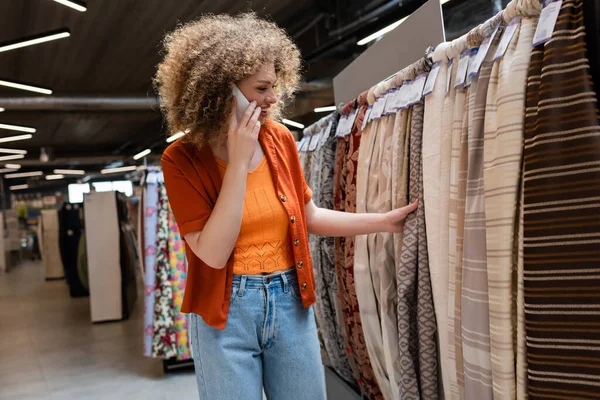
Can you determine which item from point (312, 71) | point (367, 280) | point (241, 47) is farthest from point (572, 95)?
point (312, 71)

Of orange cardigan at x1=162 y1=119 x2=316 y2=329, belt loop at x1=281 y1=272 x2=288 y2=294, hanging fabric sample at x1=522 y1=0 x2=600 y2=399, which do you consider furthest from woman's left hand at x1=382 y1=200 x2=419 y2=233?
hanging fabric sample at x1=522 y1=0 x2=600 y2=399

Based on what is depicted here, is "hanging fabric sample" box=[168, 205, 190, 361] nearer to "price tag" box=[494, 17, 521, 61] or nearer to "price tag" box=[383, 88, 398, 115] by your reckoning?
"price tag" box=[383, 88, 398, 115]

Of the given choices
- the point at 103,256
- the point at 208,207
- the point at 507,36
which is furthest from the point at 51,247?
the point at 507,36

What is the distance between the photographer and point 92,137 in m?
17.5

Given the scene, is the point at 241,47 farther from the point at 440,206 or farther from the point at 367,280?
the point at 367,280

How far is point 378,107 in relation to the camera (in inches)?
75.5

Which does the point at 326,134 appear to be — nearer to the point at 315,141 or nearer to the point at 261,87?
the point at 315,141

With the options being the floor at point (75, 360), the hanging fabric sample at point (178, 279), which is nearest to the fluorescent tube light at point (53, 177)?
the floor at point (75, 360)

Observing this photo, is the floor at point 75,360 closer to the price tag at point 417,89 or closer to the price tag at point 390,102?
the price tag at point 390,102

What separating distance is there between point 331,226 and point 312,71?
9770 millimetres

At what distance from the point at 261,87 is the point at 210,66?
0.49ft

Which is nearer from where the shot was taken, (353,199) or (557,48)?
(557,48)

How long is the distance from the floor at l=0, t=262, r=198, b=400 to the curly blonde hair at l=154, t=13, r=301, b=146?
3407 mm

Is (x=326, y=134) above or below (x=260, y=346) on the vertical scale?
above
